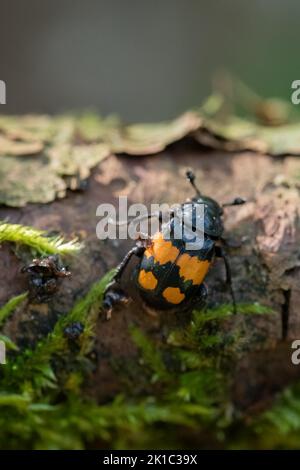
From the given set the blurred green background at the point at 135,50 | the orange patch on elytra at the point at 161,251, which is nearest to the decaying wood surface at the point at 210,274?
the orange patch on elytra at the point at 161,251

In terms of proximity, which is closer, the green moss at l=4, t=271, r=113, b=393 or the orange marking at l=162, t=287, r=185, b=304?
the green moss at l=4, t=271, r=113, b=393

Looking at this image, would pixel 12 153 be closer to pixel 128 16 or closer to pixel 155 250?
pixel 155 250

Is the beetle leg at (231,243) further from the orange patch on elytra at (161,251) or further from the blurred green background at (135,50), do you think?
the blurred green background at (135,50)

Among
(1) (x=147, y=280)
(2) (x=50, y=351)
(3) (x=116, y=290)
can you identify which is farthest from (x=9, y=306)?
(1) (x=147, y=280)

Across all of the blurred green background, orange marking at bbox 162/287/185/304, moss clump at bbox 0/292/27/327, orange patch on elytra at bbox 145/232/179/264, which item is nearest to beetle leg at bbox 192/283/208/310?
orange marking at bbox 162/287/185/304

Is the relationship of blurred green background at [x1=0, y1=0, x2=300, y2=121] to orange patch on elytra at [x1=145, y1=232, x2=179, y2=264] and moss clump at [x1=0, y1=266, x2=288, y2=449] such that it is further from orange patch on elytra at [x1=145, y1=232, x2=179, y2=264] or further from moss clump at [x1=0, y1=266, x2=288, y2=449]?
moss clump at [x1=0, y1=266, x2=288, y2=449]

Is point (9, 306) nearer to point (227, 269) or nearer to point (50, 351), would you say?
point (50, 351)

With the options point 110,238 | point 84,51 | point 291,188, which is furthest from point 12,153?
point 84,51
